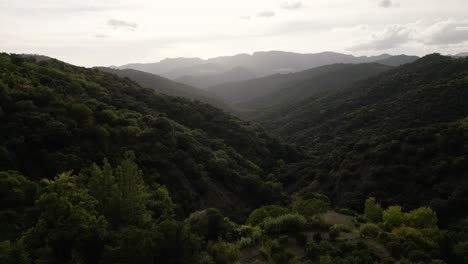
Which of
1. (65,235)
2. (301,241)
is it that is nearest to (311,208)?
(301,241)

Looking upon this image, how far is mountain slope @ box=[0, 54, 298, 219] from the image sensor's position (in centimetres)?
3139

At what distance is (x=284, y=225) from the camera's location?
26312 millimetres

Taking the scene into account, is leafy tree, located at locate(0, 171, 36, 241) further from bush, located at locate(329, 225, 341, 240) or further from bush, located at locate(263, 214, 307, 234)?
bush, located at locate(329, 225, 341, 240)

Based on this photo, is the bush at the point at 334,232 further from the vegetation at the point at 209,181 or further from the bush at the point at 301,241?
the bush at the point at 301,241

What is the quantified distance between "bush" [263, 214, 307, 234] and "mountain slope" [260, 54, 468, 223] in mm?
18572

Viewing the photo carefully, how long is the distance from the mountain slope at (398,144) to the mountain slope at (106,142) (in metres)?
8.94

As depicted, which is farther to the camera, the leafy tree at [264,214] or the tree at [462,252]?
the leafy tree at [264,214]

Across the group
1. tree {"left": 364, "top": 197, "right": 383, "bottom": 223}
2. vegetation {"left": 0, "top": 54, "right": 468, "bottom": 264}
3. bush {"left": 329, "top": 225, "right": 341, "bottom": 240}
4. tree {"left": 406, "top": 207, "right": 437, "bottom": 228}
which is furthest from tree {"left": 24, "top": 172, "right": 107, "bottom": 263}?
tree {"left": 364, "top": 197, "right": 383, "bottom": 223}

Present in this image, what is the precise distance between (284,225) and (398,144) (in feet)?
94.6

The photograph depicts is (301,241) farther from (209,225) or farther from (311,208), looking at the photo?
(311,208)

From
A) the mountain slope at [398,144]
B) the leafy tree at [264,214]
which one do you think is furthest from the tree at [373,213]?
the mountain slope at [398,144]

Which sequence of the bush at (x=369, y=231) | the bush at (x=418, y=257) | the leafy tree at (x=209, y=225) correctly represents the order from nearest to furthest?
the bush at (x=418, y=257)
the leafy tree at (x=209, y=225)
the bush at (x=369, y=231)

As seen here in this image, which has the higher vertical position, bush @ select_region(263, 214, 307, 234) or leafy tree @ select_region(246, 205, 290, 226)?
bush @ select_region(263, 214, 307, 234)

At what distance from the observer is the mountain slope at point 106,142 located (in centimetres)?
3139
